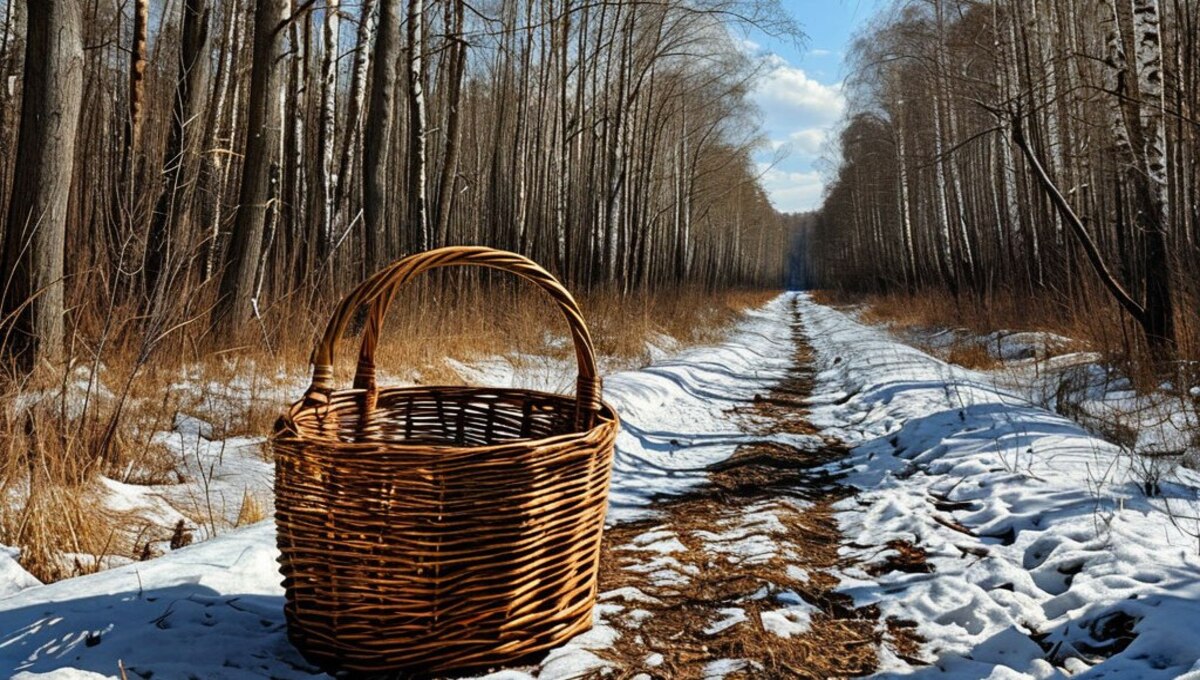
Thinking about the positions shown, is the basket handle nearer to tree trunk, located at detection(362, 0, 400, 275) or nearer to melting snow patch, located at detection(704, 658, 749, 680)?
melting snow patch, located at detection(704, 658, 749, 680)

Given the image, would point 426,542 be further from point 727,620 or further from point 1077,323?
point 1077,323

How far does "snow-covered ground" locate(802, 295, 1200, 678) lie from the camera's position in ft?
6.13

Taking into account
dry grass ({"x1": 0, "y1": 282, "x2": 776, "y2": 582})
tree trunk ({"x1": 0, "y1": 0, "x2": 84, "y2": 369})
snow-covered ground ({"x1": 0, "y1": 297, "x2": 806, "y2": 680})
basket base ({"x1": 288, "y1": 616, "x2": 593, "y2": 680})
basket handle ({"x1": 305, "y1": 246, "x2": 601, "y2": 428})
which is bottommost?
basket base ({"x1": 288, "y1": 616, "x2": 593, "y2": 680})

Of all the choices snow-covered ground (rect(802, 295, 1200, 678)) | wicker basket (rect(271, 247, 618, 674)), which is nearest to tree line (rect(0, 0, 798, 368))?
wicker basket (rect(271, 247, 618, 674))

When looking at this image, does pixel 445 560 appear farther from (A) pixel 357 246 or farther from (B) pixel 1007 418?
(A) pixel 357 246

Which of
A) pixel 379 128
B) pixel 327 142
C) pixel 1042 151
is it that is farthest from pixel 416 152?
pixel 1042 151

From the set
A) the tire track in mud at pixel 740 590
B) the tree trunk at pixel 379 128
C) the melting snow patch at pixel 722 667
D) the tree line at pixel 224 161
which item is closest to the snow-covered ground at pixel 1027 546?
the tire track in mud at pixel 740 590

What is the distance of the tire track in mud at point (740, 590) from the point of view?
1954 millimetres

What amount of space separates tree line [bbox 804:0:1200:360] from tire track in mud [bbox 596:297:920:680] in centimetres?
296

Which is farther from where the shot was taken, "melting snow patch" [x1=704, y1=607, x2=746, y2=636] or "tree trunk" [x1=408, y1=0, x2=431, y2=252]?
"tree trunk" [x1=408, y1=0, x2=431, y2=252]

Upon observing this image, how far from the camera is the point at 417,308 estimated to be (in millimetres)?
7117

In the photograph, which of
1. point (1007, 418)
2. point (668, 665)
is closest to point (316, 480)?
point (668, 665)

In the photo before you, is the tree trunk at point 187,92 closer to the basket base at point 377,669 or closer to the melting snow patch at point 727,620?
the basket base at point 377,669

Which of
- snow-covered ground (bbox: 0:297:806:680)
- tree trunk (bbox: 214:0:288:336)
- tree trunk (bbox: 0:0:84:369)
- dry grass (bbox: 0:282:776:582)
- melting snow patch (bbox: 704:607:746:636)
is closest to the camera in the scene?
snow-covered ground (bbox: 0:297:806:680)
